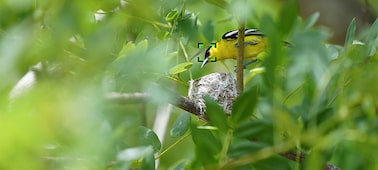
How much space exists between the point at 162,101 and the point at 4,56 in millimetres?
100

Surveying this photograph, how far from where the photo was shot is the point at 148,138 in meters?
0.47

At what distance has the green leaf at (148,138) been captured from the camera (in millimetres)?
466

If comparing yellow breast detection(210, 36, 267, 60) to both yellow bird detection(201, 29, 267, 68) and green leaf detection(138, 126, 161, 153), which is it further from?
green leaf detection(138, 126, 161, 153)

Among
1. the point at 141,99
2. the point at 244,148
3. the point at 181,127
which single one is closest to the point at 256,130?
the point at 244,148

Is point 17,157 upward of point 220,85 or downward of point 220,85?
upward

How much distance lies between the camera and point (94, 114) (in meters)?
0.21

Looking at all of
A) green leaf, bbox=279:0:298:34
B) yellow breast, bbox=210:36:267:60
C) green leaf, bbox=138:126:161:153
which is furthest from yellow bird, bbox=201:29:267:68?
green leaf, bbox=279:0:298:34

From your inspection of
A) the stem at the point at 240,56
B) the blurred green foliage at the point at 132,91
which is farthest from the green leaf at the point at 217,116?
the stem at the point at 240,56

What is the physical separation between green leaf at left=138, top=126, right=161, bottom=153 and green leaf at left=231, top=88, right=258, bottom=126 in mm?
148

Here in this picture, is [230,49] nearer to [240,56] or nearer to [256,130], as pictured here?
[240,56]

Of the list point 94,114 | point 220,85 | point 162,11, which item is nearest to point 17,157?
point 94,114

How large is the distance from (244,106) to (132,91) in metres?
0.09

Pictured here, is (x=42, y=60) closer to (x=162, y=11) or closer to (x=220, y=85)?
(x=162, y=11)

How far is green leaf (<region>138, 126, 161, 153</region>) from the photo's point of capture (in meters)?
0.47
